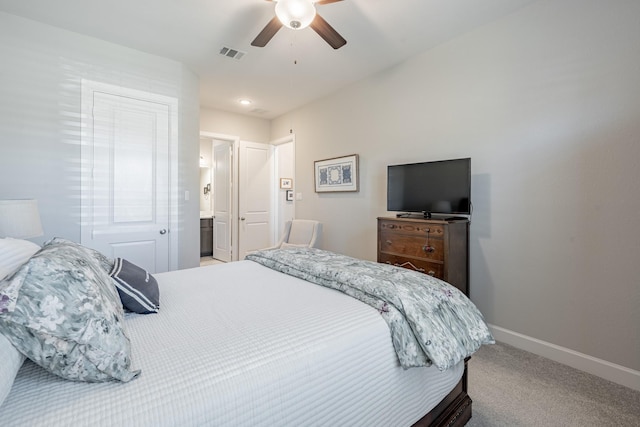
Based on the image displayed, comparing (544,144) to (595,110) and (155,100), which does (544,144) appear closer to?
(595,110)

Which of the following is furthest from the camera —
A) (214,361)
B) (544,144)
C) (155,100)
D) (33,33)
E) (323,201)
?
(323,201)

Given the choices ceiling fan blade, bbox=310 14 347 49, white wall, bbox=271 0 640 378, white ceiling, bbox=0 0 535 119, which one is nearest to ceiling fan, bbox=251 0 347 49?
ceiling fan blade, bbox=310 14 347 49

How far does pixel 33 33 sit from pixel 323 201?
11.1 ft

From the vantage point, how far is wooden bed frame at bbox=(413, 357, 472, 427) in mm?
1382

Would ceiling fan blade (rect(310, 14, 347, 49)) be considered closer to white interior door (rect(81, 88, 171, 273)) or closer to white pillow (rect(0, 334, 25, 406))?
white interior door (rect(81, 88, 171, 273))

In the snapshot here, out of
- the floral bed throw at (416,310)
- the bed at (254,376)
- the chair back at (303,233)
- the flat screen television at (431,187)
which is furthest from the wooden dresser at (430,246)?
the chair back at (303,233)

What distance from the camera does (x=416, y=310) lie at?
1225mm

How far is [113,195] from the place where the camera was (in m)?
2.93

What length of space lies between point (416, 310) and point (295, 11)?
6.29 ft

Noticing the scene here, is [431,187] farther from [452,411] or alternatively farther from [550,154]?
[452,411]

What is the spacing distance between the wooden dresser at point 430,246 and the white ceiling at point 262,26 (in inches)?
66.8

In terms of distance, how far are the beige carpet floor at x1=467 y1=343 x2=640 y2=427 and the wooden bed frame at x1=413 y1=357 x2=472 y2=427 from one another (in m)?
0.09

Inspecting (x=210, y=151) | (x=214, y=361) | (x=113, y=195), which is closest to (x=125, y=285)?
(x=214, y=361)

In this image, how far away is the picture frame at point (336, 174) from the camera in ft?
12.4
